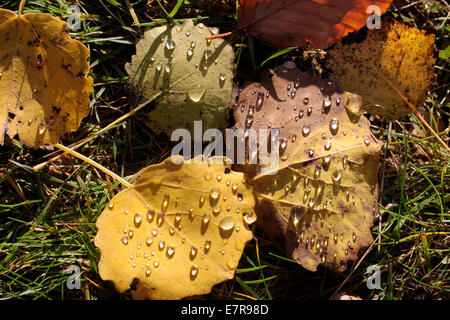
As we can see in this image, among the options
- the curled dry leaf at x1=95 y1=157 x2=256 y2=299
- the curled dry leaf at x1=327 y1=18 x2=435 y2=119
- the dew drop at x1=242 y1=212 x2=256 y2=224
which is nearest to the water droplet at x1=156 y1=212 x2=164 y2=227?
the curled dry leaf at x1=95 y1=157 x2=256 y2=299

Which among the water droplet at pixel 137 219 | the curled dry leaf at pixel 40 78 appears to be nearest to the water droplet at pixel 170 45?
the curled dry leaf at pixel 40 78

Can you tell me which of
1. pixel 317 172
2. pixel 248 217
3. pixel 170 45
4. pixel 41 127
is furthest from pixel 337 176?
pixel 41 127

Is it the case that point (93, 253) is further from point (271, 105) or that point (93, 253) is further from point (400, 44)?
point (400, 44)

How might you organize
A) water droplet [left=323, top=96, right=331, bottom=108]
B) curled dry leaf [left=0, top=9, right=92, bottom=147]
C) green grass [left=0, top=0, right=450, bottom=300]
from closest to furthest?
curled dry leaf [left=0, top=9, right=92, bottom=147] < water droplet [left=323, top=96, right=331, bottom=108] < green grass [left=0, top=0, right=450, bottom=300]

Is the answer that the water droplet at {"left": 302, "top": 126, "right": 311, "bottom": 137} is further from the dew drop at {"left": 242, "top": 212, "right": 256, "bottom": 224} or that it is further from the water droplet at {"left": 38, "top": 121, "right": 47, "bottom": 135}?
the water droplet at {"left": 38, "top": 121, "right": 47, "bottom": 135}

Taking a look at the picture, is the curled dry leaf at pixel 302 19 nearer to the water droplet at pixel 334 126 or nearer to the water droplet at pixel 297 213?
the water droplet at pixel 334 126

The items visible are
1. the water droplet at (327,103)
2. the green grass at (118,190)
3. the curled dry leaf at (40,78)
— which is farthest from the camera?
the green grass at (118,190)
